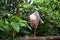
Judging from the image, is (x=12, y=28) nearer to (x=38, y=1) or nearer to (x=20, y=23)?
(x=20, y=23)

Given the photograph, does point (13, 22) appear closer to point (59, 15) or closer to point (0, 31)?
point (0, 31)

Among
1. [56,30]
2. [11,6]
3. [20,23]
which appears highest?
[11,6]

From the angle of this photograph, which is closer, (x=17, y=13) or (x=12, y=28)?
(x=12, y=28)

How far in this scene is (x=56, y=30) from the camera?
172cm

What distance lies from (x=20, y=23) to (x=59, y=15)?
589mm

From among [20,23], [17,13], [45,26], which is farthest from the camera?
[45,26]

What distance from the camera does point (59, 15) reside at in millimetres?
1801

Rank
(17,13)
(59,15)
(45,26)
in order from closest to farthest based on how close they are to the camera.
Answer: (17,13)
(45,26)
(59,15)

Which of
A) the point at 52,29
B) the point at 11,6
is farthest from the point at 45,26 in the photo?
the point at 11,6

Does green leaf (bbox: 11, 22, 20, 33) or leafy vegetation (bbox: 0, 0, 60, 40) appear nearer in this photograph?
green leaf (bbox: 11, 22, 20, 33)

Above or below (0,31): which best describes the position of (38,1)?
above

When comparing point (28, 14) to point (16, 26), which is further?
point (28, 14)

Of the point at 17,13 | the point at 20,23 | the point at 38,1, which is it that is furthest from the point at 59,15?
the point at 20,23

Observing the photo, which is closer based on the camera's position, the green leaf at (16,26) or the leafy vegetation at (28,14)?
the green leaf at (16,26)
